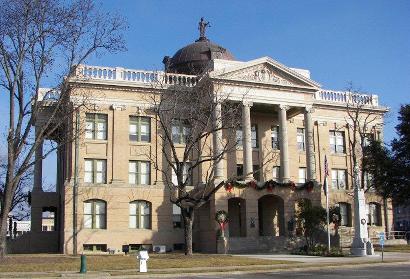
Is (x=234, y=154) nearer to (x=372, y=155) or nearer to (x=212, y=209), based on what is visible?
(x=212, y=209)

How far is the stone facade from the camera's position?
45969 mm

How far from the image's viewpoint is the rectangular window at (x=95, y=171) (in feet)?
155

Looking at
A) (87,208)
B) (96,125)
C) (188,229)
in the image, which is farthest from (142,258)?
(96,125)

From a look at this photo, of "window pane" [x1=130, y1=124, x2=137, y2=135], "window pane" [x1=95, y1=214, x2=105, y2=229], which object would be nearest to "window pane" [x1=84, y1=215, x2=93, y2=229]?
"window pane" [x1=95, y1=214, x2=105, y2=229]

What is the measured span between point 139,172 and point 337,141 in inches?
854

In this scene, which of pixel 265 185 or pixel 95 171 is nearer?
pixel 265 185

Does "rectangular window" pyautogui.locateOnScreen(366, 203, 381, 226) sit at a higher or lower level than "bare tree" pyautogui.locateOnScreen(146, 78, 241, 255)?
lower

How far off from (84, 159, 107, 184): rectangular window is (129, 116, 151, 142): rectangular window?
3.67 m

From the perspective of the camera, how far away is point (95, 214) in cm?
4666

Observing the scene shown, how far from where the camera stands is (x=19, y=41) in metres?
33.4

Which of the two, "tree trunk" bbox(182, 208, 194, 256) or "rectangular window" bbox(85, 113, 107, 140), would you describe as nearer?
"tree trunk" bbox(182, 208, 194, 256)

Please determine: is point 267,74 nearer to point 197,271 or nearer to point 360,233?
point 360,233

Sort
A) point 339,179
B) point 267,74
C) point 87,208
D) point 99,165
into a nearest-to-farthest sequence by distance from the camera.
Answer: point 87,208 → point 99,165 → point 267,74 → point 339,179

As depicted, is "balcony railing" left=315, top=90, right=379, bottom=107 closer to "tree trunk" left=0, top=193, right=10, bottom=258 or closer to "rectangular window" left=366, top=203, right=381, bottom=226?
"rectangular window" left=366, top=203, right=381, bottom=226
